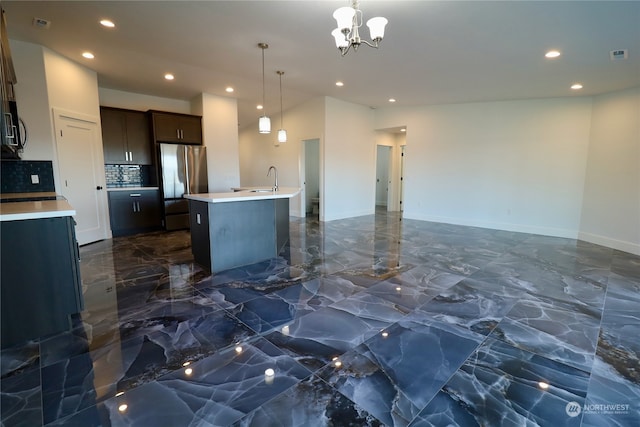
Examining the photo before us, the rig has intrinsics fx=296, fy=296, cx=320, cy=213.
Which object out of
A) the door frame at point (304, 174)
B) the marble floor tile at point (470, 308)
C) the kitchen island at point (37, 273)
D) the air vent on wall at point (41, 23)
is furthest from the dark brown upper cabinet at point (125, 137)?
the marble floor tile at point (470, 308)

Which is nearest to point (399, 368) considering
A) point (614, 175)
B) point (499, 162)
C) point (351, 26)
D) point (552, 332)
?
point (552, 332)

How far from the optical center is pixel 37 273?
2.17 metres

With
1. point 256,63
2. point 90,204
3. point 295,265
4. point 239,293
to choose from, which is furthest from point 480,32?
point 90,204

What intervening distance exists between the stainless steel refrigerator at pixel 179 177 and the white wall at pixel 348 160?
110 inches

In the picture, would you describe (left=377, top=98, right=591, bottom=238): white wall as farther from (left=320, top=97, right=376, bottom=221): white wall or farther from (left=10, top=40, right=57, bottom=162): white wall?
(left=10, top=40, right=57, bottom=162): white wall

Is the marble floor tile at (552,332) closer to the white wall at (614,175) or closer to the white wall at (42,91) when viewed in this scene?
the white wall at (614,175)

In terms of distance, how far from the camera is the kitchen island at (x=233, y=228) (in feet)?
11.9

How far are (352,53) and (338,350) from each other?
3815 millimetres

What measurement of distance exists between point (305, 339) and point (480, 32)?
368cm

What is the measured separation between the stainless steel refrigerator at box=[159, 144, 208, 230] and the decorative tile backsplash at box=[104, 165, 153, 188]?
629 millimetres

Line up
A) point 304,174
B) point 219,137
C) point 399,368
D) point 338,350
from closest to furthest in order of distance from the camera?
1. point 399,368
2. point 338,350
3. point 219,137
4. point 304,174

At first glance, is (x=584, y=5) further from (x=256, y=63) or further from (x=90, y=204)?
(x=90, y=204)

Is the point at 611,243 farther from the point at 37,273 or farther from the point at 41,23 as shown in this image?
the point at 41,23

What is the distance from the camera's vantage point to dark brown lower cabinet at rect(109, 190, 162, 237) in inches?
224
